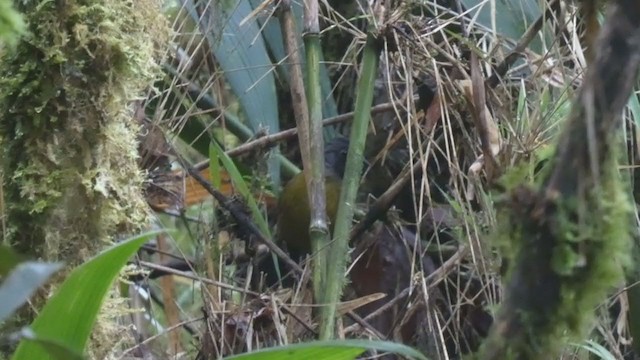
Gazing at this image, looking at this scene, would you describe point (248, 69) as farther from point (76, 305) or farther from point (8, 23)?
point (8, 23)

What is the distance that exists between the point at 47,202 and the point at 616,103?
76 centimetres

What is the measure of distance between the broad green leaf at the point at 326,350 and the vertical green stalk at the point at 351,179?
57 centimetres

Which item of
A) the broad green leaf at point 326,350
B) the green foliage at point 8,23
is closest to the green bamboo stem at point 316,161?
the broad green leaf at point 326,350

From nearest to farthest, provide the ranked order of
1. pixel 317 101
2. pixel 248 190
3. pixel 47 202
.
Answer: pixel 47 202
pixel 317 101
pixel 248 190

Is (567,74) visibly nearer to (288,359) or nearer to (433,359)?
(433,359)

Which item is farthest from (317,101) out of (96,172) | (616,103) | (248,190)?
(616,103)

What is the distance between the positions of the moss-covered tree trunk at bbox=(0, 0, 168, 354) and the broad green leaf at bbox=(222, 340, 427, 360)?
1.35ft

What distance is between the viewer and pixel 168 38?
1.43 metres

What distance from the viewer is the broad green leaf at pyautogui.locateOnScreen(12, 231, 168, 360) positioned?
0.82m

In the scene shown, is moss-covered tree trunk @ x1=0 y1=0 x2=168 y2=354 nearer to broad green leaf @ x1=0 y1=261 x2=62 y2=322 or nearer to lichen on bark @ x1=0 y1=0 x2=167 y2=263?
lichen on bark @ x1=0 y1=0 x2=167 y2=263

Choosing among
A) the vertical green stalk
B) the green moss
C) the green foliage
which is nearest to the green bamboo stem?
the vertical green stalk

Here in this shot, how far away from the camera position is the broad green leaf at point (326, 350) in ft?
2.70

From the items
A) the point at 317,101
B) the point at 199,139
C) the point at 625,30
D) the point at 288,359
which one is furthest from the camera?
the point at 199,139

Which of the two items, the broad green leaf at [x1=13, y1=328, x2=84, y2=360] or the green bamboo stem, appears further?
the green bamboo stem
